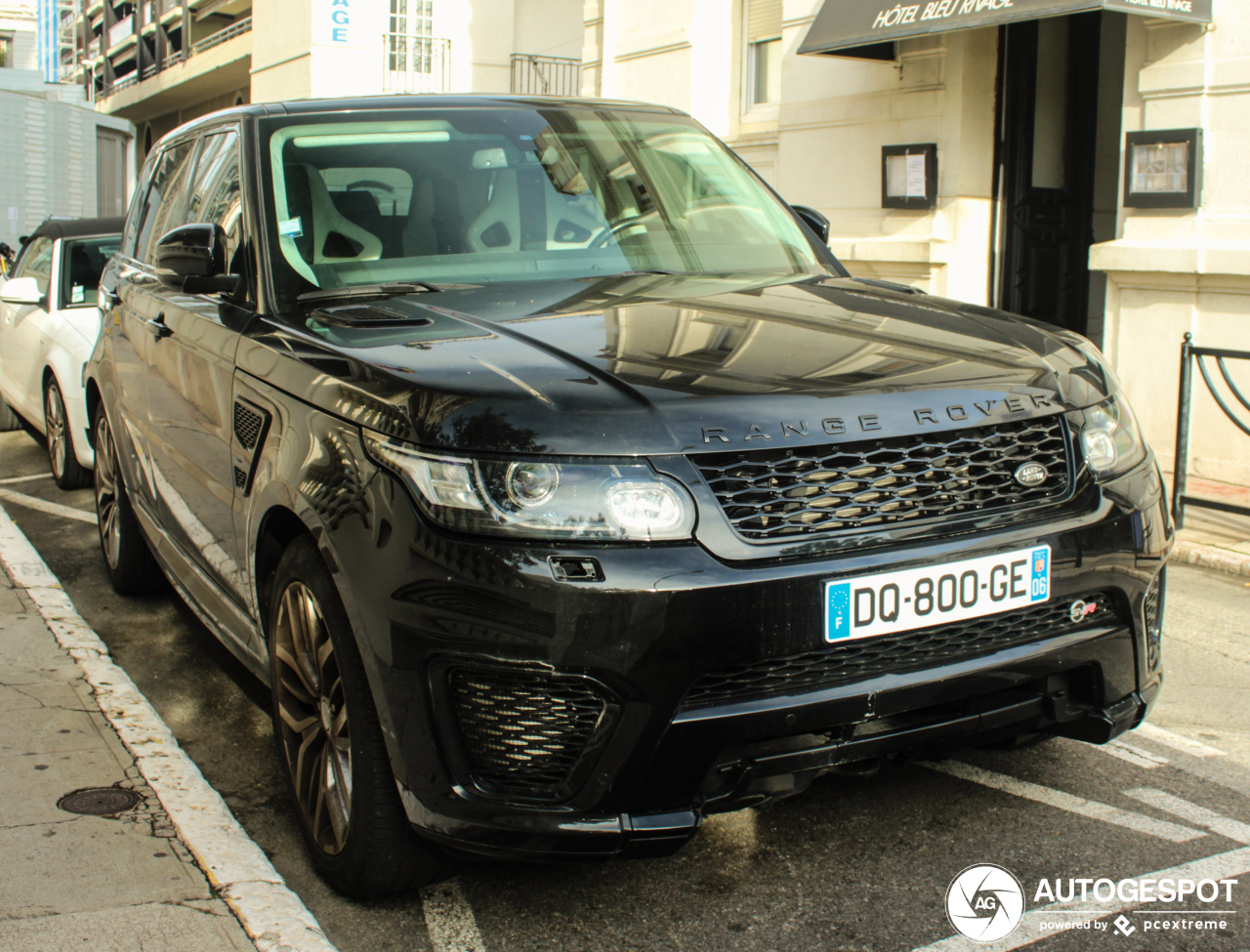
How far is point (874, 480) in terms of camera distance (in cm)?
260

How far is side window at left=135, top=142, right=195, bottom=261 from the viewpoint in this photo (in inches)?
190

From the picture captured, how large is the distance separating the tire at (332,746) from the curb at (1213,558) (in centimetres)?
464

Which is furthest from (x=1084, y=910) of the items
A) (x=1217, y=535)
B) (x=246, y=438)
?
(x=1217, y=535)

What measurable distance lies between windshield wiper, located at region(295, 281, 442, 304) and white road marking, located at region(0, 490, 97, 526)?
4.14 m

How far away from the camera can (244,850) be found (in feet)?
10.4

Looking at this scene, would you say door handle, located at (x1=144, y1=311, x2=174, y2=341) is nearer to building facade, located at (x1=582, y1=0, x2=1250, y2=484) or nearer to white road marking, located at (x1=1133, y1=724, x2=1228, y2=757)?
white road marking, located at (x1=1133, y1=724, x2=1228, y2=757)

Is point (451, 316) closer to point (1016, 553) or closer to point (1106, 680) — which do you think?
point (1016, 553)

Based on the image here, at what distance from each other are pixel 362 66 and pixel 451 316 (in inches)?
921

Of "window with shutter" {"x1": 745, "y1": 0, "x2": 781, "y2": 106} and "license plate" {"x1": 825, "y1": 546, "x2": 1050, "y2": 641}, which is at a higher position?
"window with shutter" {"x1": 745, "y1": 0, "x2": 781, "y2": 106}

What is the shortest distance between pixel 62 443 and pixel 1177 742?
6.50 metres

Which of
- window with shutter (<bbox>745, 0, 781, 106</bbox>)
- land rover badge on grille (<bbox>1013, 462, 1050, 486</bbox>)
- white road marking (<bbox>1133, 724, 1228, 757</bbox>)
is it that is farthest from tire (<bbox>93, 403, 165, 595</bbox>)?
window with shutter (<bbox>745, 0, 781, 106</bbox>)

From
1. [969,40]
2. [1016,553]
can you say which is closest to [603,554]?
[1016,553]

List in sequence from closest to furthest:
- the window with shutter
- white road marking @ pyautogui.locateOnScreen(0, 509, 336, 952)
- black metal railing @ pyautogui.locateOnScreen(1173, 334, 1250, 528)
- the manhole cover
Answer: white road marking @ pyautogui.locateOnScreen(0, 509, 336, 952)
the manhole cover
black metal railing @ pyautogui.locateOnScreen(1173, 334, 1250, 528)
the window with shutter

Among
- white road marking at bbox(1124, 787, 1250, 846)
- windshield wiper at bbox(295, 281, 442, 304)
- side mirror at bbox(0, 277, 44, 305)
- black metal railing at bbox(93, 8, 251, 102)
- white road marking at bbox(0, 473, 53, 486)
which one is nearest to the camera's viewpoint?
white road marking at bbox(1124, 787, 1250, 846)
